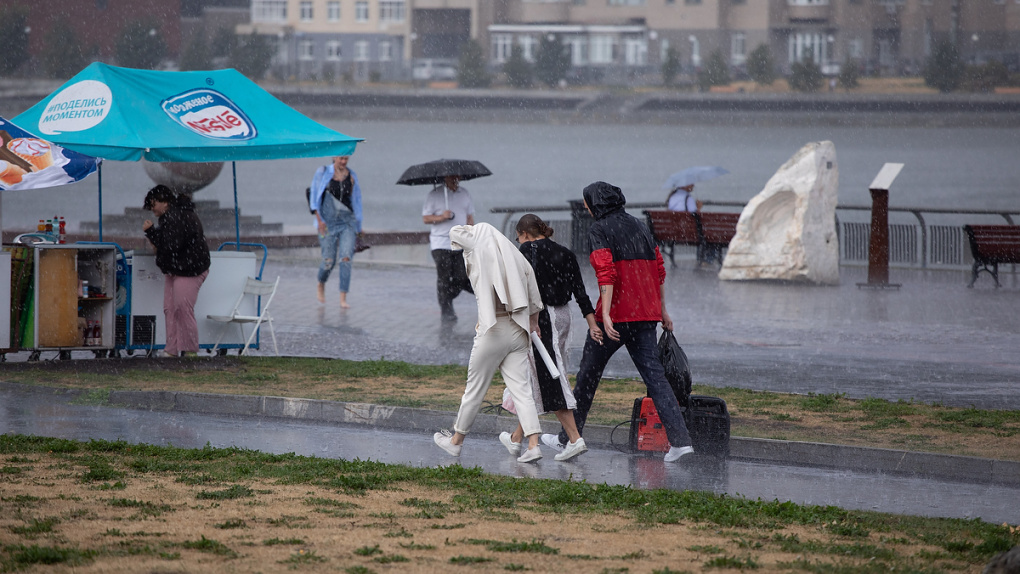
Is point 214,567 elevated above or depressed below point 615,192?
below

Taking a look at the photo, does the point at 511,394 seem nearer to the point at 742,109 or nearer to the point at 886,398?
the point at 886,398

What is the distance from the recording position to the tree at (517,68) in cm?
9531

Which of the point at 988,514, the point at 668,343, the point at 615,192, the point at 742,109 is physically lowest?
the point at 988,514

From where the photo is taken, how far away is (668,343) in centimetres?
729

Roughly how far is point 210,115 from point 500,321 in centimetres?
506

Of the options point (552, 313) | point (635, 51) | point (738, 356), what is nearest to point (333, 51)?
point (635, 51)

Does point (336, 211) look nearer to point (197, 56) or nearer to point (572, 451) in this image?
point (572, 451)

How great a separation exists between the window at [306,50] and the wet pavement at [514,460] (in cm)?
9900

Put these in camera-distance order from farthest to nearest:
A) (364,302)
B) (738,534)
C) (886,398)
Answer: (364,302), (886,398), (738,534)

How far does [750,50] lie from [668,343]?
92.4 meters

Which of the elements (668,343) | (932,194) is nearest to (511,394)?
(668,343)

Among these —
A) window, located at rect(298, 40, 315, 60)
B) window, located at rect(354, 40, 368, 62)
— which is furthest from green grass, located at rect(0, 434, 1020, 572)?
window, located at rect(298, 40, 315, 60)

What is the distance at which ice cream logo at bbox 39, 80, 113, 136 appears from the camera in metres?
10.2

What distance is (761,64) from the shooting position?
91.4 m
